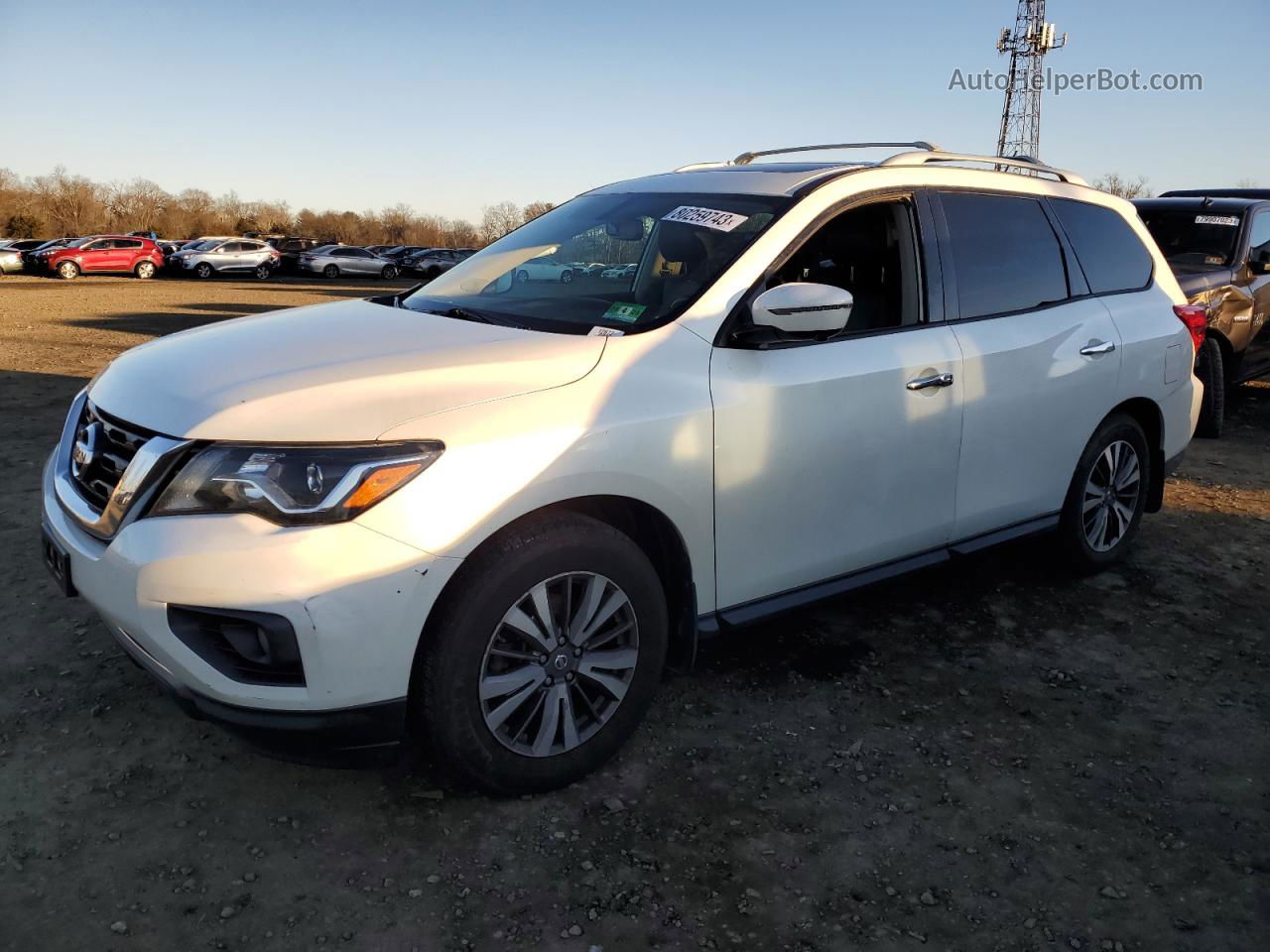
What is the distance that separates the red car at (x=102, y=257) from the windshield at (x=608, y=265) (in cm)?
3301

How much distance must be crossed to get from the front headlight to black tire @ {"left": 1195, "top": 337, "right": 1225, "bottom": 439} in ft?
24.0

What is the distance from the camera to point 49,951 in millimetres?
2225

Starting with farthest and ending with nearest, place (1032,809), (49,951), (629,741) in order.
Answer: (629,741), (1032,809), (49,951)

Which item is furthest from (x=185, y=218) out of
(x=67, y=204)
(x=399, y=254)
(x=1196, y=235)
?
(x=1196, y=235)

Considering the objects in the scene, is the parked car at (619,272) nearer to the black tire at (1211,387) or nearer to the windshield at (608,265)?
the windshield at (608,265)

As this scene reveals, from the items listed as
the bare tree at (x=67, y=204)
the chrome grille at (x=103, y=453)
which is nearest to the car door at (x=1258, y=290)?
the chrome grille at (x=103, y=453)

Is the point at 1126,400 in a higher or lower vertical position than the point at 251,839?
higher

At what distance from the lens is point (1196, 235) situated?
8.30 meters

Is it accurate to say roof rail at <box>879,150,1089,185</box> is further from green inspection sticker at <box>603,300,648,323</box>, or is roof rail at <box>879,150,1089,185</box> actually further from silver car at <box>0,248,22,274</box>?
silver car at <box>0,248,22,274</box>

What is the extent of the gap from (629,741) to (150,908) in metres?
1.41

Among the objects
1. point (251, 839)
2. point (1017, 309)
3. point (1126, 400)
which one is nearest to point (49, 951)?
point (251, 839)

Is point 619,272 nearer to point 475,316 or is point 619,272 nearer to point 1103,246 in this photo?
point 475,316

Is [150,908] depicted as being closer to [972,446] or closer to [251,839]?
[251,839]

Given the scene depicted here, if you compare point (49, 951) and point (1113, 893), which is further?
point (1113, 893)
